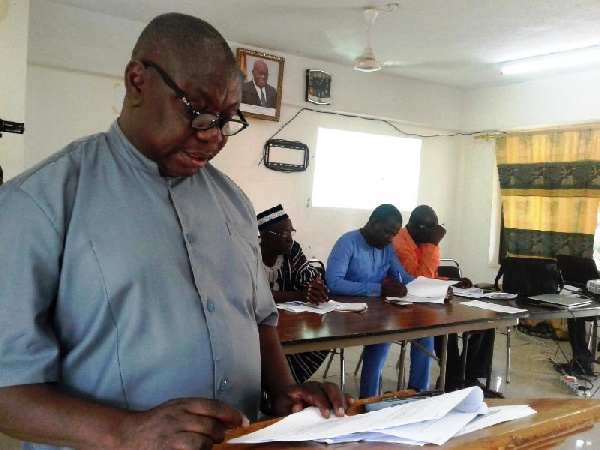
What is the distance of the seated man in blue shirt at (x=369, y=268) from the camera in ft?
11.8

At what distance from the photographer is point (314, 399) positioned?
3.10 feet

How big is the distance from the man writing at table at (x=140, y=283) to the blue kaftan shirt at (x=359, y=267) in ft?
8.58

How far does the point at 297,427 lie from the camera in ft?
2.69

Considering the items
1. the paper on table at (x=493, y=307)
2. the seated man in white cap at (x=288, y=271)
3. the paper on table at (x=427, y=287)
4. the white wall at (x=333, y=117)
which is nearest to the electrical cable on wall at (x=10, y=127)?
the white wall at (x=333, y=117)

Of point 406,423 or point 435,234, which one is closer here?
point 406,423

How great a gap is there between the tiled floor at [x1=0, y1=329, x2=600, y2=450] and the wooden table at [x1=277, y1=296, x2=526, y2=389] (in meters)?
0.95

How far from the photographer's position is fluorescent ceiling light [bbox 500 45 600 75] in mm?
5043

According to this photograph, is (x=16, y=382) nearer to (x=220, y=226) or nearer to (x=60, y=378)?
(x=60, y=378)

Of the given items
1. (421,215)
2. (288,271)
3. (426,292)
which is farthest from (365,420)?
(421,215)

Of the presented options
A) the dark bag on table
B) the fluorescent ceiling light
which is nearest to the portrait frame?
the fluorescent ceiling light

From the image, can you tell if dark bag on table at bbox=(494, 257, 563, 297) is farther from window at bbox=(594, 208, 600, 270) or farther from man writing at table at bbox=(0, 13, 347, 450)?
man writing at table at bbox=(0, 13, 347, 450)

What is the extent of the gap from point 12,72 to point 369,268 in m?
2.76

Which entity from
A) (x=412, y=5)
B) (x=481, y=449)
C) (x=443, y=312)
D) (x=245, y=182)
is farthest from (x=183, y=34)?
(x=245, y=182)

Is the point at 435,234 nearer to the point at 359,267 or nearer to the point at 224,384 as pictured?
the point at 359,267
